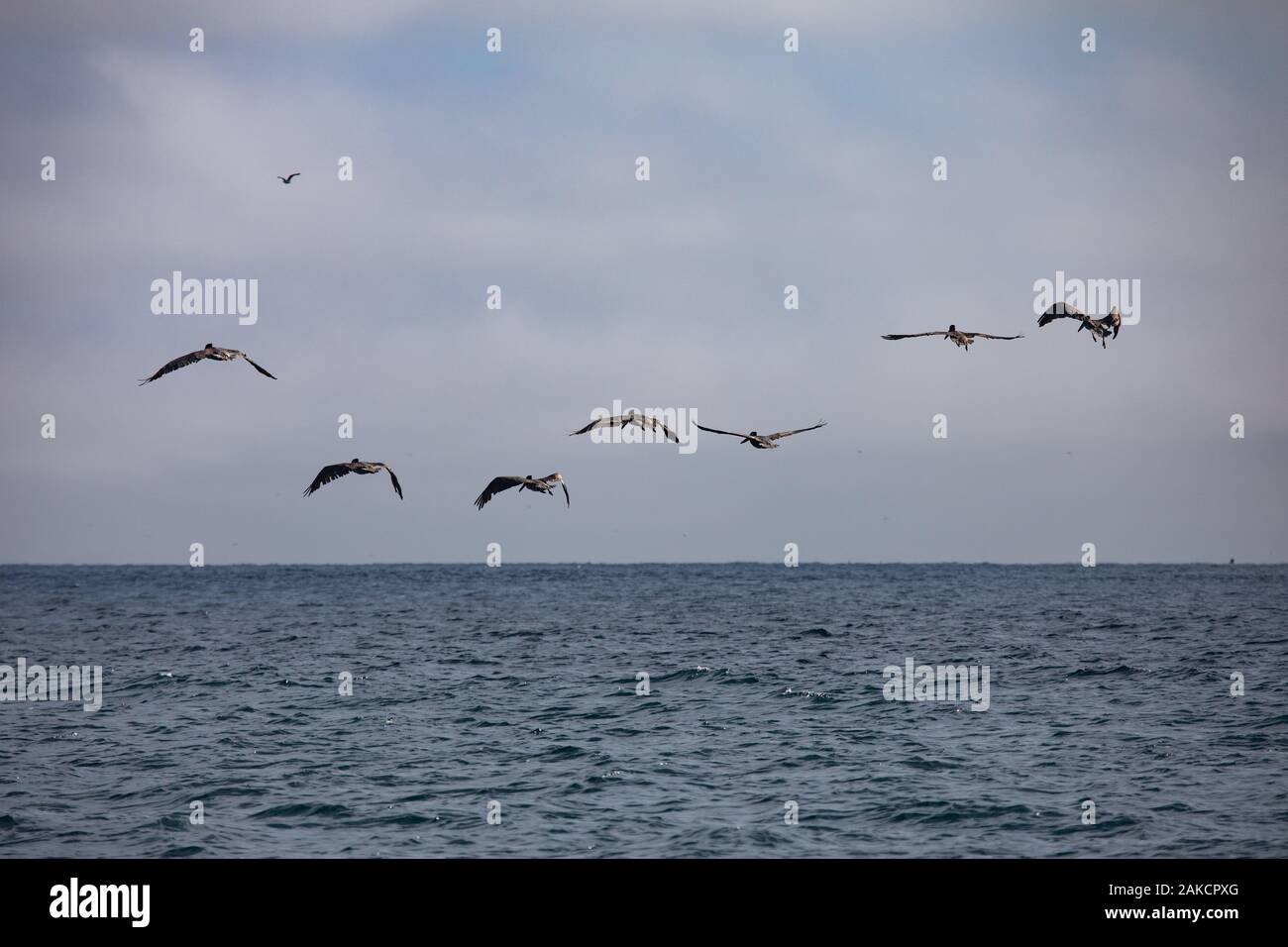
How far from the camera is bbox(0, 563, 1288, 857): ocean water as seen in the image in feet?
69.0

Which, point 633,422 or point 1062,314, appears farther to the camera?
point 1062,314

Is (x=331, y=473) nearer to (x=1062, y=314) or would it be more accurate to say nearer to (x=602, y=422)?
(x=602, y=422)

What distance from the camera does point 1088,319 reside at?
24.0 metres

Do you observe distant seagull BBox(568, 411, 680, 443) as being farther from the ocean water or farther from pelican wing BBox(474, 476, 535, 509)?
the ocean water

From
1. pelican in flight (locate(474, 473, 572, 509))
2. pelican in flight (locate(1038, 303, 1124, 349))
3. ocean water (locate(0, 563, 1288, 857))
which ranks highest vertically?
pelican in flight (locate(1038, 303, 1124, 349))

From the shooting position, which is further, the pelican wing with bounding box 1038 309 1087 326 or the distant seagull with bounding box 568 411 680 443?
the pelican wing with bounding box 1038 309 1087 326

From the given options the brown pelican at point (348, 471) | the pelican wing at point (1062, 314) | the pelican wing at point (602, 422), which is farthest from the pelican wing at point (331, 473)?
the pelican wing at point (1062, 314)

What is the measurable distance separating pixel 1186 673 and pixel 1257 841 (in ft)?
67.3

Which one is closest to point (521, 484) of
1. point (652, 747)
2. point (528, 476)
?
point (528, 476)

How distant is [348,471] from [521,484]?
321 centimetres

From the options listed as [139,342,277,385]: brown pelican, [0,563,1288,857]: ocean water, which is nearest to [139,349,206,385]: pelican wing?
[139,342,277,385]: brown pelican

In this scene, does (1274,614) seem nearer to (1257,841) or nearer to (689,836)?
(1257,841)

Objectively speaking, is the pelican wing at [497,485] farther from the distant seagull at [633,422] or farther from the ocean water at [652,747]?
A: the ocean water at [652,747]
